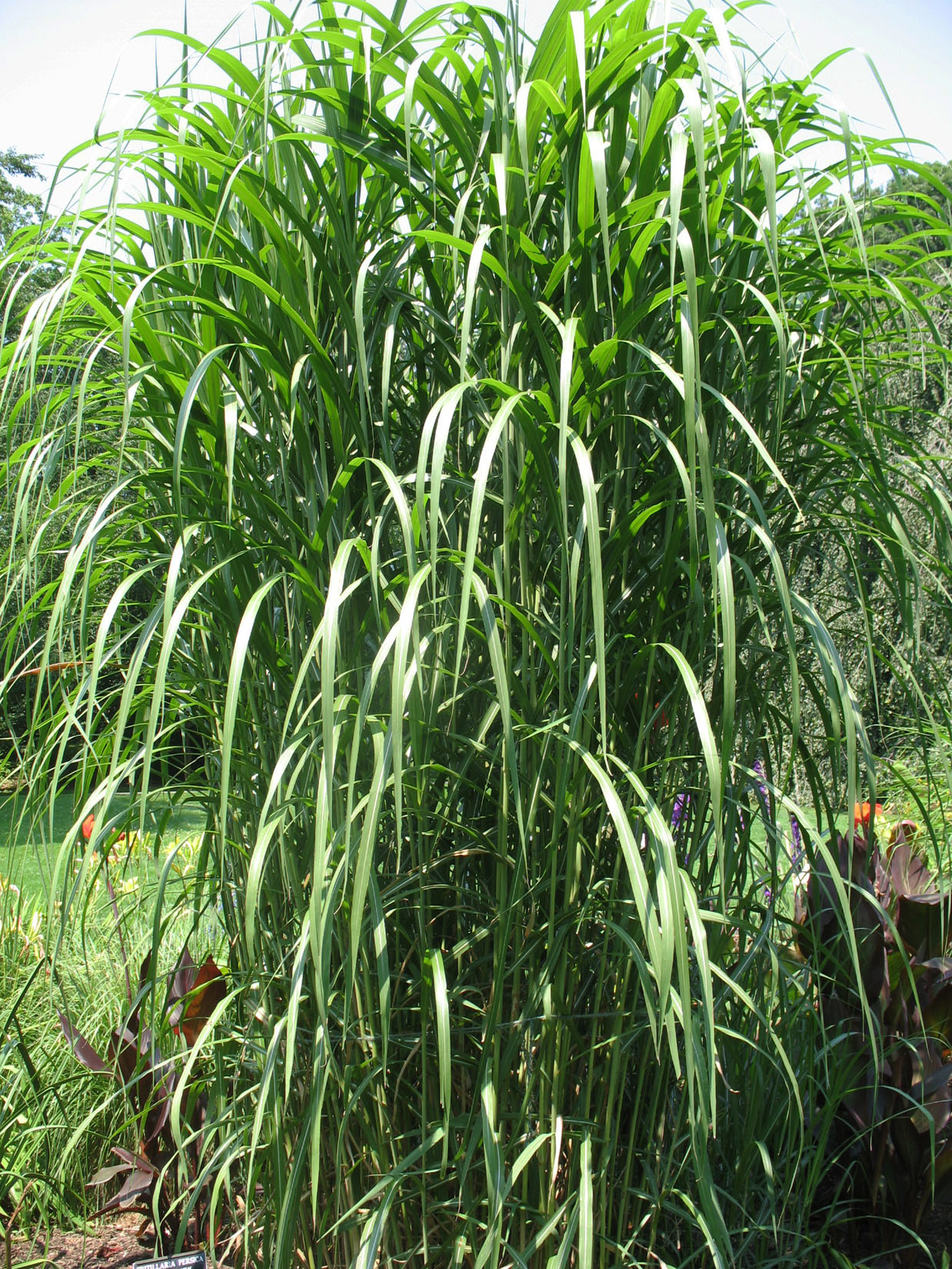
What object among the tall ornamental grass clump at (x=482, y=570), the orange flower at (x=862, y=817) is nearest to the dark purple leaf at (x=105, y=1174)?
the tall ornamental grass clump at (x=482, y=570)

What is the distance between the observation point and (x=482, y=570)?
1.04m

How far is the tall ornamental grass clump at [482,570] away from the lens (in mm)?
909

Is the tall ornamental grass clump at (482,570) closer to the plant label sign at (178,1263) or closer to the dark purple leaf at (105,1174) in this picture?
the plant label sign at (178,1263)

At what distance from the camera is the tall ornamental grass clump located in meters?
0.91

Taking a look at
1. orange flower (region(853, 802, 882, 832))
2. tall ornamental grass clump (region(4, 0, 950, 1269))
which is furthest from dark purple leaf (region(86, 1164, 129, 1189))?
orange flower (region(853, 802, 882, 832))

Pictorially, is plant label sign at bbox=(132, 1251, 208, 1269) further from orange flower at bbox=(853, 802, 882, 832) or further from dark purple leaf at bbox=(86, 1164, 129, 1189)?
orange flower at bbox=(853, 802, 882, 832)

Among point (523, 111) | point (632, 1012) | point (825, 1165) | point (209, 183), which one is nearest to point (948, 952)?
point (825, 1165)

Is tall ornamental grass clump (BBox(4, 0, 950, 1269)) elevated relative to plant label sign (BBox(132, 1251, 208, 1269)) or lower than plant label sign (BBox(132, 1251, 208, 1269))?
elevated

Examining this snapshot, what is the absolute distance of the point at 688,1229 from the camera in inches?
50.0

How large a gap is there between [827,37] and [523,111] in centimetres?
56

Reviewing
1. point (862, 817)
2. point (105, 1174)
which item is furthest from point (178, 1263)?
point (862, 817)

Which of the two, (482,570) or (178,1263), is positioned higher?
(482,570)

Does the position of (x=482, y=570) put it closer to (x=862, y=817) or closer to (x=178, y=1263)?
(x=178, y=1263)

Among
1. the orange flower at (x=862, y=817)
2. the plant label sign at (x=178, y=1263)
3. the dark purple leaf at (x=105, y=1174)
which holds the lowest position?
the dark purple leaf at (x=105, y=1174)
